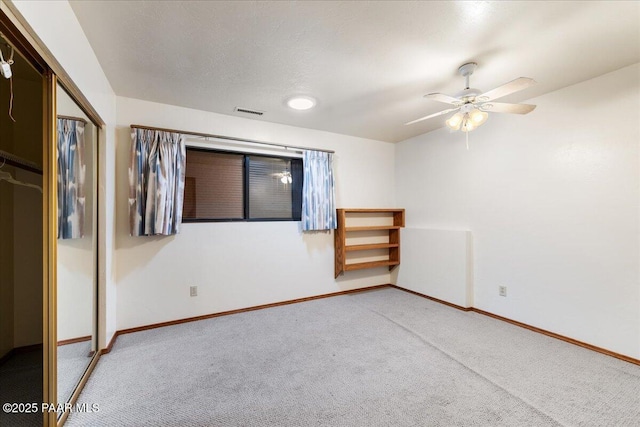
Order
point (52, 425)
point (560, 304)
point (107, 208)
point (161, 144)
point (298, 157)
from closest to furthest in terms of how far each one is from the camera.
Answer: point (52, 425) → point (107, 208) → point (560, 304) → point (161, 144) → point (298, 157)

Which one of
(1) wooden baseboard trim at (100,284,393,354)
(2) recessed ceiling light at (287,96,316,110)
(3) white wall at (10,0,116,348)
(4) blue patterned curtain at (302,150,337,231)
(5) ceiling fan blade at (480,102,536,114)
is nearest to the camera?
(3) white wall at (10,0,116,348)

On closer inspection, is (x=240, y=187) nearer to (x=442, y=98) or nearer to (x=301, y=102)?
(x=301, y=102)

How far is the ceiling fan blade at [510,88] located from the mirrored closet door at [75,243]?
2.81m

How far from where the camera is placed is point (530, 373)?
77.4 inches

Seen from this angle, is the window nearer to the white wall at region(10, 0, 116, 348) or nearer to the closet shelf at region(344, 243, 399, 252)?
the white wall at region(10, 0, 116, 348)

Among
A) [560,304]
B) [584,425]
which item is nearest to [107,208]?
[584,425]

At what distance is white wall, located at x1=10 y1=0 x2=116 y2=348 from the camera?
4.20ft

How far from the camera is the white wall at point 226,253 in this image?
8.96ft

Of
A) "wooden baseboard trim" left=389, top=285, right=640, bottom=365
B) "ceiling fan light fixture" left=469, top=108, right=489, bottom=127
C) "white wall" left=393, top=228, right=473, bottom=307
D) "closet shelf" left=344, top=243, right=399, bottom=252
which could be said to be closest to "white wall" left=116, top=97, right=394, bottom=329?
"closet shelf" left=344, top=243, right=399, bottom=252

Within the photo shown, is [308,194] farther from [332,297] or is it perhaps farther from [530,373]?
[530,373]

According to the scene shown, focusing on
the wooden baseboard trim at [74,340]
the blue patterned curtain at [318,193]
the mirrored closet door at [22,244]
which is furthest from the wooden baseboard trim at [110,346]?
the blue patterned curtain at [318,193]

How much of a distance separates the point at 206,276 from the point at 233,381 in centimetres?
146

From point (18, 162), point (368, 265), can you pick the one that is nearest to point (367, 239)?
point (368, 265)

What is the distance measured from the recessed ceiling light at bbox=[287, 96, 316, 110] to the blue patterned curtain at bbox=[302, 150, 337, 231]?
778 mm
